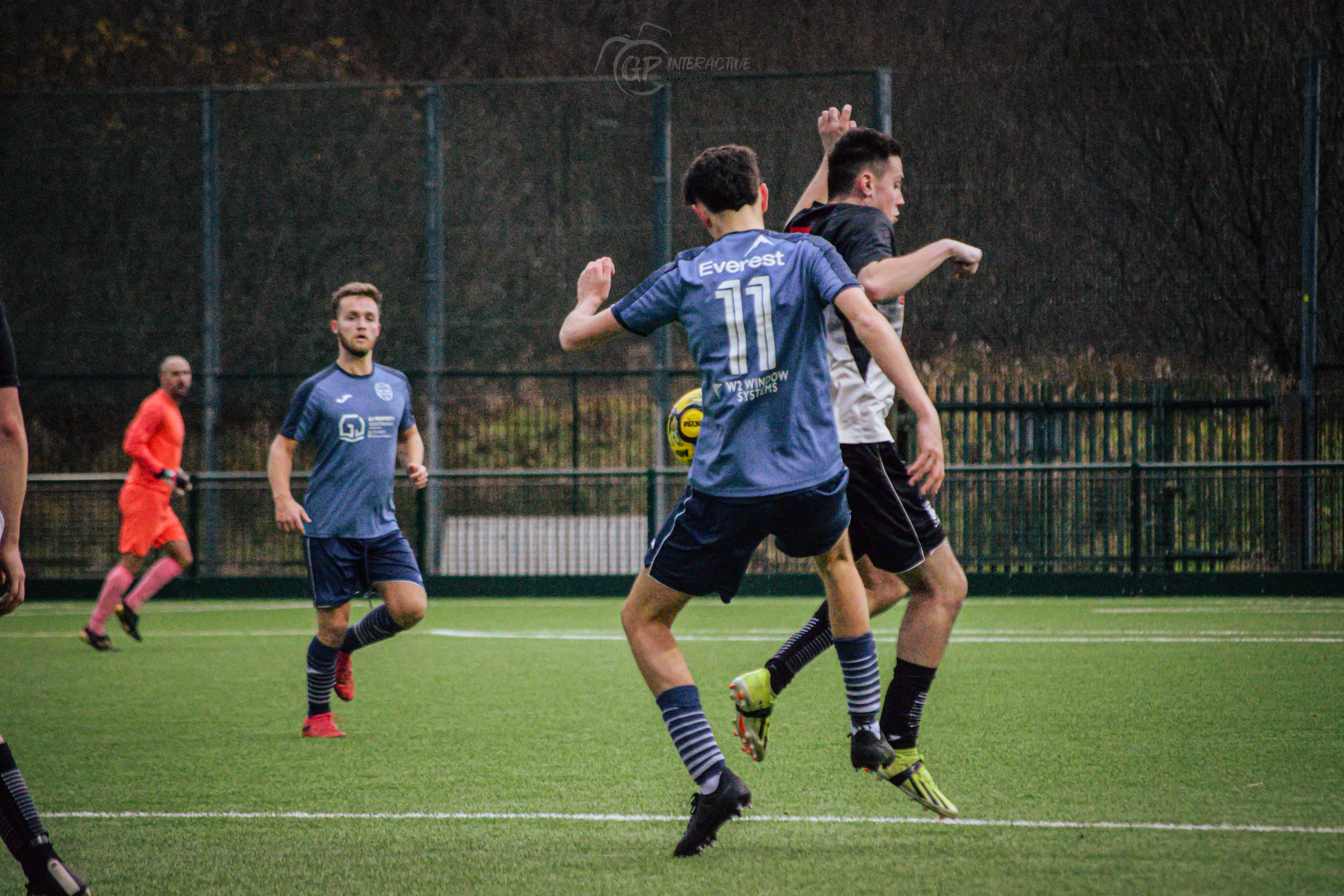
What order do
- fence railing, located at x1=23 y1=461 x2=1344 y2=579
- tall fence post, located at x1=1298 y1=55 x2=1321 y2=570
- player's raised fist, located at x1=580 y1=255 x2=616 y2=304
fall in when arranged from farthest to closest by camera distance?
1. tall fence post, located at x1=1298 y1=55 x2=1321 y2=570
2. fence railing, located at x1=23 y1=461 x2=1344 y2=579
3. player's raised fist, located at x1=580 y1=255 x2=616 y2=304

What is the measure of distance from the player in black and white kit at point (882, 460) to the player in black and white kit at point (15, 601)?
2357mm

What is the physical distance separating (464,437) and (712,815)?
12514mm

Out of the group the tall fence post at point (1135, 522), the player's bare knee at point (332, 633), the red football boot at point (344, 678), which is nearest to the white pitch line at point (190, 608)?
the red football boot at point (344, 678)

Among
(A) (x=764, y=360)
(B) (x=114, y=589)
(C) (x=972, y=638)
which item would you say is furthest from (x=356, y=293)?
(C) (x=972, y=638)

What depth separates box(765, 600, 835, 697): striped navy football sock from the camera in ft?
18.5

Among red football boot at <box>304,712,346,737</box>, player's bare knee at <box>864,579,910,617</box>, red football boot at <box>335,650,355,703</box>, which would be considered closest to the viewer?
player's bare knee at <box>864,579,910,617</box>

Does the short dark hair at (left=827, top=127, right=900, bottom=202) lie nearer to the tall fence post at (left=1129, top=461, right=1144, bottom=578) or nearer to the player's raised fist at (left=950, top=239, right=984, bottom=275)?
the player's raised fist at (left=950, top=239, right=984, bottom=275)

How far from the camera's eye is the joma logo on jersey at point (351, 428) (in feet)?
24.3

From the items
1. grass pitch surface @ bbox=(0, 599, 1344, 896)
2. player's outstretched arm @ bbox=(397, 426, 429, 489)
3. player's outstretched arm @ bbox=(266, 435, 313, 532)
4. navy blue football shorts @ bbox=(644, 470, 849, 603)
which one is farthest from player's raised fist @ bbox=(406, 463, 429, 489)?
navy blue football shorts @ bbox=(644, 470, 849, 603)

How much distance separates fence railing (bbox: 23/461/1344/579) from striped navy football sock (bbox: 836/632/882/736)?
980 cm

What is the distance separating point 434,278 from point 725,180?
1266 centimetres

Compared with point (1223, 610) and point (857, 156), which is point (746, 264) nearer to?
point (857, 156)

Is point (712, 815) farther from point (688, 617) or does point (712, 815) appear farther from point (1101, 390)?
point (1101, 390)

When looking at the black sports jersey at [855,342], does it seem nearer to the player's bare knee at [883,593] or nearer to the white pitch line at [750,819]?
the player's bare knee at [883,593]
